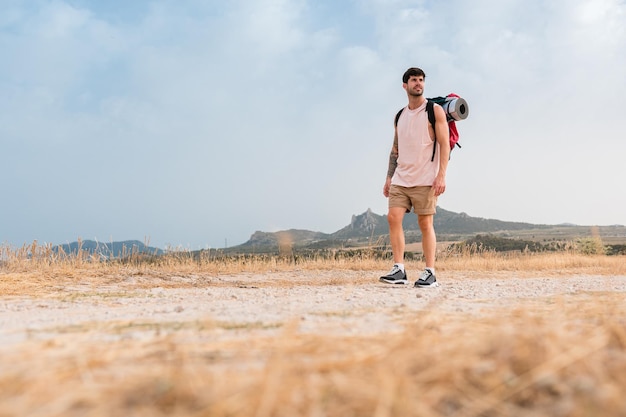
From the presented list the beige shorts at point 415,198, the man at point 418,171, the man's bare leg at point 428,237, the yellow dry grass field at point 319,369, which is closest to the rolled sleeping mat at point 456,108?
the man at point 418,171

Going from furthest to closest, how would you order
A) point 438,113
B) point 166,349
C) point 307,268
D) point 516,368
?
point 307,268 → point 438,113 → point 166,349 → point 516,368

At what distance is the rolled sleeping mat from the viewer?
23.4 feet

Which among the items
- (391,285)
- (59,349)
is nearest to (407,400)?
(59,349)

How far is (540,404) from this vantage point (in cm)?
165

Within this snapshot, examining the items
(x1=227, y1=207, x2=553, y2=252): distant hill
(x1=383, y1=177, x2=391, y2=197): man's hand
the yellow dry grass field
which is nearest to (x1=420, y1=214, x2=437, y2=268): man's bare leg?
(x1=383, y1=177, x2=391, y2=197): man's hand

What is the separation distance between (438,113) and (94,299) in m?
4.58

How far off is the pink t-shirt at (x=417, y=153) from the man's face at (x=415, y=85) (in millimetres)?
189

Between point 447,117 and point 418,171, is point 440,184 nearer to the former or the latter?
point 418,171

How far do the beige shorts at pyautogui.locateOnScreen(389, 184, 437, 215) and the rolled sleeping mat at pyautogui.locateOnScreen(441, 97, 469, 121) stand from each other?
1030 mm

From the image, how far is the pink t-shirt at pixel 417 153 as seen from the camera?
275 inches

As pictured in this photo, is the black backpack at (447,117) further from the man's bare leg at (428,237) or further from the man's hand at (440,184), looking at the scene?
the man's bare leg at (428,237)

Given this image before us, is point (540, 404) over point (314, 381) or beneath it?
beneath

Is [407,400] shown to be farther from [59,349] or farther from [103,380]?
[59,349]

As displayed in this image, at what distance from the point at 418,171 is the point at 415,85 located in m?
1.10
